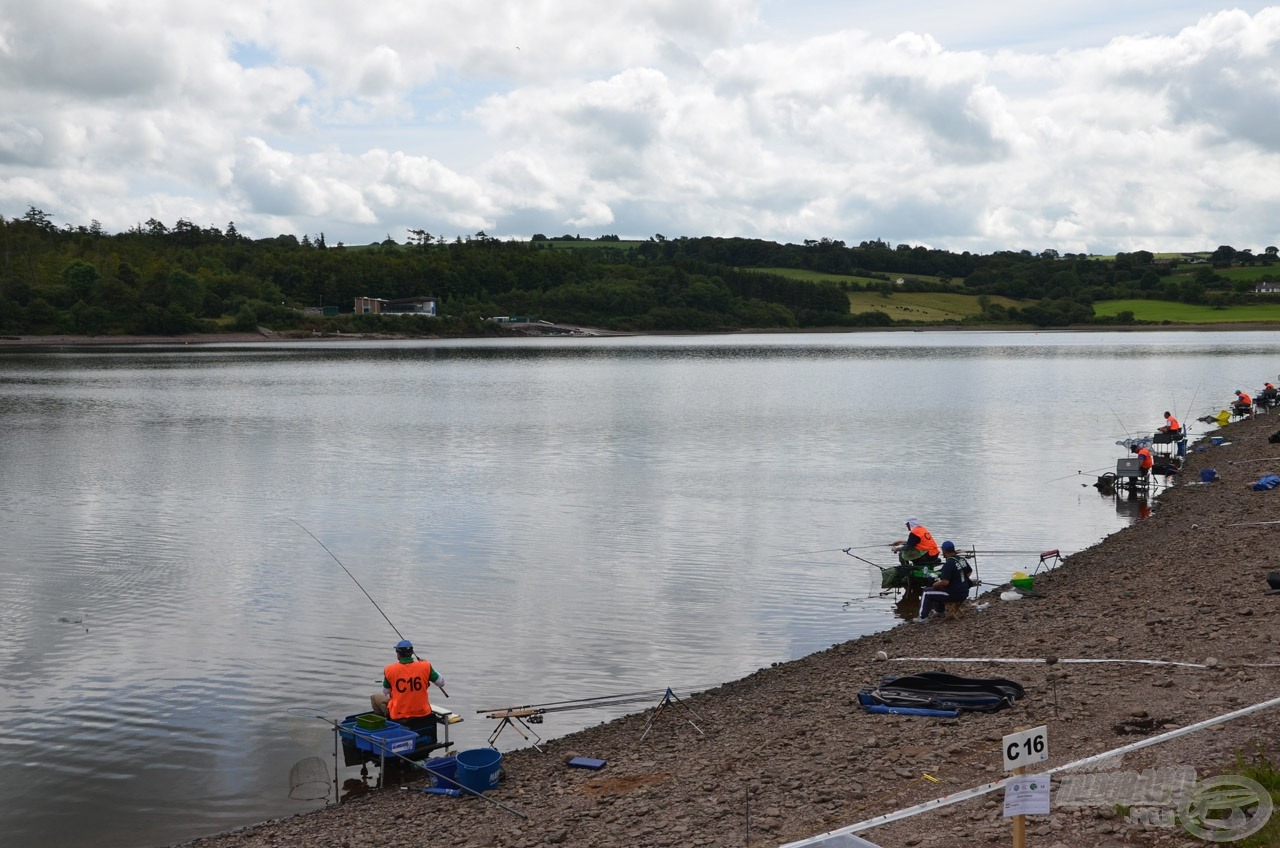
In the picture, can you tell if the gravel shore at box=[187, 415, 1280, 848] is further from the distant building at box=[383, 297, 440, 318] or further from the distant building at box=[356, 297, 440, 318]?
the distant building at box=[383, 297, 440, 318]

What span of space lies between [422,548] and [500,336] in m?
159

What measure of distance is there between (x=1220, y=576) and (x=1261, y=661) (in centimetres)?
606

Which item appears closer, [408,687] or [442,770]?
[442,770]

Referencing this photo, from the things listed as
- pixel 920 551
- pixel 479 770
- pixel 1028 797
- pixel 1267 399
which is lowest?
pixel 479 770

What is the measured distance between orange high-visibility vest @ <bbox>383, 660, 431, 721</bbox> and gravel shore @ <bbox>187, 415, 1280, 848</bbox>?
866mm

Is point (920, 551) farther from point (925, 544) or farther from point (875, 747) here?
point (875, 747)

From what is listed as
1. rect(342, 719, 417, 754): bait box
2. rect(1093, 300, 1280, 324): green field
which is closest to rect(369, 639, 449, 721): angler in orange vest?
rect(342, 719, 417, 754): bait box

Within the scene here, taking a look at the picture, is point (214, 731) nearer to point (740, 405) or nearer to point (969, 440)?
point (969, 440)

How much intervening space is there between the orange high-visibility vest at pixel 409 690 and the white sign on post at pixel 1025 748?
726 cm

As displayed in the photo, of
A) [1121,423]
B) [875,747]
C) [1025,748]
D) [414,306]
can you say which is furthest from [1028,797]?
[414,306]

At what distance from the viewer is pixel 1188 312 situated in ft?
595

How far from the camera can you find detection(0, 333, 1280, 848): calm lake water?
13469mm

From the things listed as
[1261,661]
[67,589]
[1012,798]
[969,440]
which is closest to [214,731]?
[67,589]

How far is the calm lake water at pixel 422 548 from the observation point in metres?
13.5
